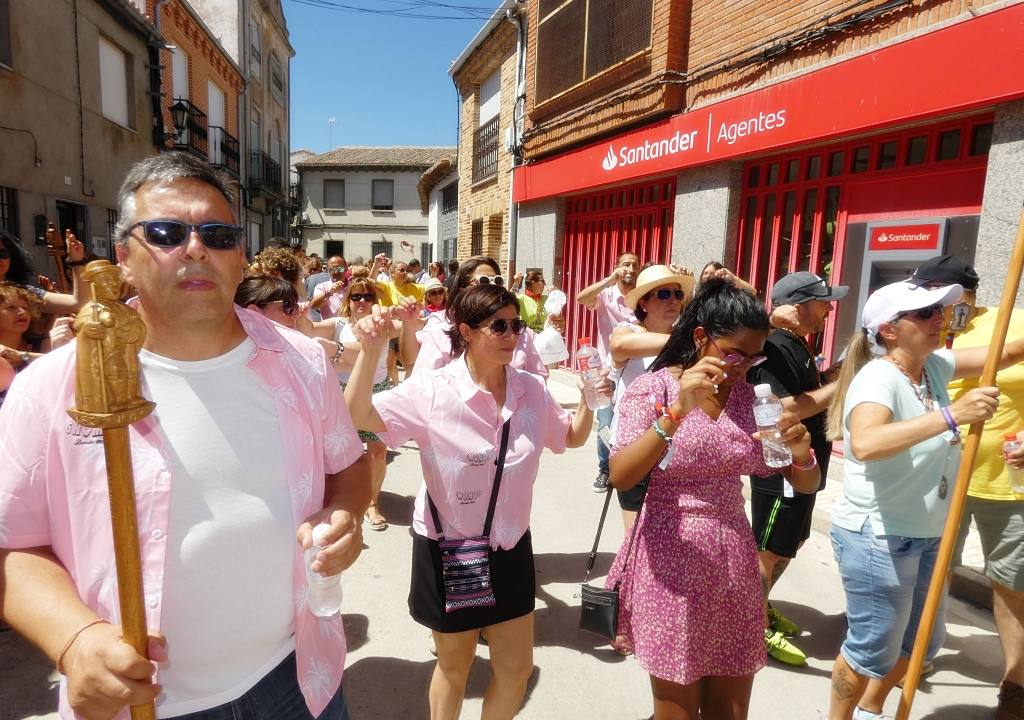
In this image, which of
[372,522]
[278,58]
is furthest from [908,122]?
[278,58]

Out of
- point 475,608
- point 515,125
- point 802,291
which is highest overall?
point 515,125

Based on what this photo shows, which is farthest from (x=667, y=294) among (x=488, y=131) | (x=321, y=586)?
(x=488, y=131)

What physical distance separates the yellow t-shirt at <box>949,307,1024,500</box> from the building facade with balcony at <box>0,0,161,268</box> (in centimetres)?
1103

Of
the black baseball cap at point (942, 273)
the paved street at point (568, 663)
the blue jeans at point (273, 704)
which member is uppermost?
the black baseball cap at point (942, 273)

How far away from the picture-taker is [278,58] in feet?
106

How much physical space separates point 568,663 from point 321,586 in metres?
2.26

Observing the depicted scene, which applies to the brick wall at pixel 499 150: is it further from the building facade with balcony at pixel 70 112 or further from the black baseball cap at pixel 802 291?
the black baseball cap at pixel 802 291

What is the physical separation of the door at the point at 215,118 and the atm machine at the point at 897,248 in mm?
22151

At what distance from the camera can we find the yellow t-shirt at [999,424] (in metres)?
2.96

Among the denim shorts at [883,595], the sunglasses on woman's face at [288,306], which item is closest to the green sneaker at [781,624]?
the denim shorts at [883,595]

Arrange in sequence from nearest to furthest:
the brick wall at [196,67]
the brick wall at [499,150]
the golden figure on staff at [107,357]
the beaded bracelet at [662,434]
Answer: the golden figure on staff at [107,357], the beaded bracelet at [662,434], the brick wall at [499,150], the brick wall at [196,67]

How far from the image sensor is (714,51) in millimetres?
7668

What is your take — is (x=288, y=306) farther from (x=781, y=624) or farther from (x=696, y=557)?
(x=781, y=624)

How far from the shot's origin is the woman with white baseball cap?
7.82ft
